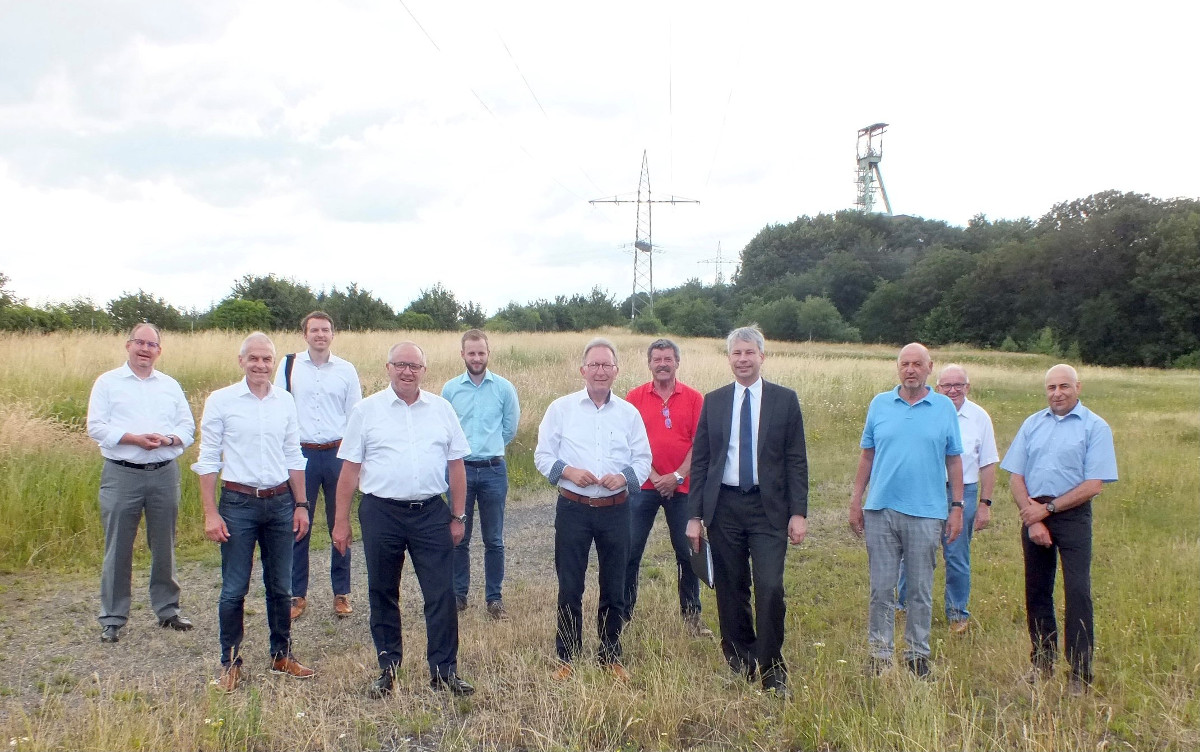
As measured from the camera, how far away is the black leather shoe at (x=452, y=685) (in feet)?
14.6

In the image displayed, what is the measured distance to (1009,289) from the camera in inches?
2127

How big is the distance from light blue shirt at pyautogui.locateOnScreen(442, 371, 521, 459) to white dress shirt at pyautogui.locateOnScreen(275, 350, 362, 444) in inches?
29.0

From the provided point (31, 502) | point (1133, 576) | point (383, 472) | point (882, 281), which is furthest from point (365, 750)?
point (882, 281)

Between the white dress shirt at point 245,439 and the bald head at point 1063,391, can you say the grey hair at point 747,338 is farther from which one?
the white dress shirt at point 245,439

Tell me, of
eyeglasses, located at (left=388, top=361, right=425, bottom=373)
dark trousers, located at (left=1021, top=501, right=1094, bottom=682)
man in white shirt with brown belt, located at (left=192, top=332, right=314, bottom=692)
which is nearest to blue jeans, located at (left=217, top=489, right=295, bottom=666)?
man in white shirt with brown belt, located at (left=192, top=332, right=314, bottom=692)

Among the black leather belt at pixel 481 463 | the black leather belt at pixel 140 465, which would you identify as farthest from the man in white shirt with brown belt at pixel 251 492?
the black leather belt at pixel 481 463

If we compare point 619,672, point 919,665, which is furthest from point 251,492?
point 919,665

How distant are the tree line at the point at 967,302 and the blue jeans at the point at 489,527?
2299 centimetres

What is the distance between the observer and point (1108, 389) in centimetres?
2705

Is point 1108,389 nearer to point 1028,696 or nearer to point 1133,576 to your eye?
point 1133,576

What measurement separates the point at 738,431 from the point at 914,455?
3.46ft

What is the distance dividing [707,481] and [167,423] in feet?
12.4

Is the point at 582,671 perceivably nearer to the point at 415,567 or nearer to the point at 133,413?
the point at 415,567

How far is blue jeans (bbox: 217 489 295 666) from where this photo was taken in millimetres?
4668
